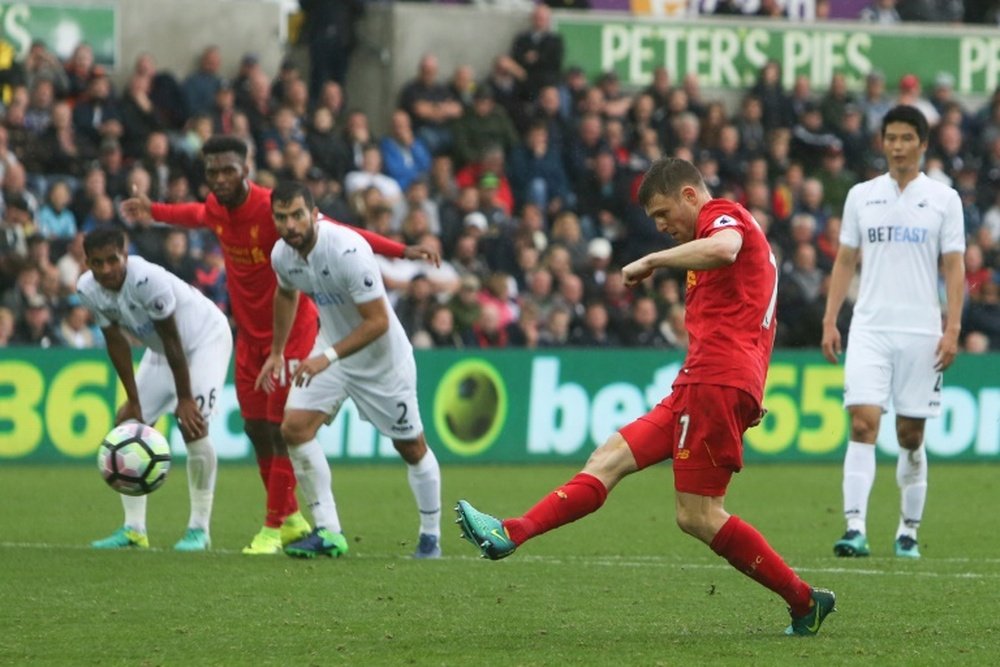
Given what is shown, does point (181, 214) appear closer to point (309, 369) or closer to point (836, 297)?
point (309, 369)

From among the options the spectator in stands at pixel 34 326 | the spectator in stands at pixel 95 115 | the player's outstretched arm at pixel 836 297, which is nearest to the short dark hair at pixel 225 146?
the player's outstretched arm at pixel 836 297

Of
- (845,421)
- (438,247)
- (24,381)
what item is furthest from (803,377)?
(24,381)

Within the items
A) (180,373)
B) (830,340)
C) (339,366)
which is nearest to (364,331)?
(339,366)

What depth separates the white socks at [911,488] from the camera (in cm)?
1203

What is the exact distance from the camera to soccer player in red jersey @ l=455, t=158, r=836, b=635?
319 inches

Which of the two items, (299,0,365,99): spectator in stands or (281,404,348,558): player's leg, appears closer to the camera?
(281,404,348,558): player's leg

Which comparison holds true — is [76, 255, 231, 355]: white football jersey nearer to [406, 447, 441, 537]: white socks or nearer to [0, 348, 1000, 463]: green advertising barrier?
[406, 447, 441, 537]: white socks

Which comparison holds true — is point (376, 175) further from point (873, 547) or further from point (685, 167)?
point (685, 167)

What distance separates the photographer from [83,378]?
18422 mm

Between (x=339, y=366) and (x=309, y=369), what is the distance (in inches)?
35.2

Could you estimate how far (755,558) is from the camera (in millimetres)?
8102

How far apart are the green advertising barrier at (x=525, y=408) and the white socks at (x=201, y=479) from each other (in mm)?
6154

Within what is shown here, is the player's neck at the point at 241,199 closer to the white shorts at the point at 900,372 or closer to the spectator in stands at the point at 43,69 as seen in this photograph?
the white shorts at the point at 900,372

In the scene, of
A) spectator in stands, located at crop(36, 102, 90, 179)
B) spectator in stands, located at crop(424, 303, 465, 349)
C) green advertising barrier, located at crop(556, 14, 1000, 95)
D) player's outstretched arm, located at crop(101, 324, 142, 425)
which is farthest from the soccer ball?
green advertising barrier, located at crop(556, 14, 1000, 95)
